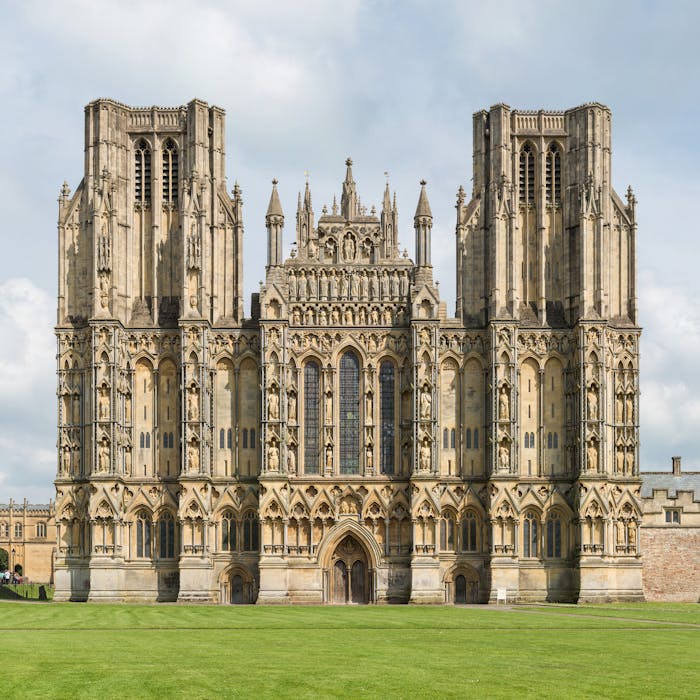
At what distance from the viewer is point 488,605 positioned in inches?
3019

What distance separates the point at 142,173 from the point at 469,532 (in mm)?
31419

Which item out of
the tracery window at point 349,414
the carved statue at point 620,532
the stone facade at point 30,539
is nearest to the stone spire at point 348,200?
the tracery window at point 349,414

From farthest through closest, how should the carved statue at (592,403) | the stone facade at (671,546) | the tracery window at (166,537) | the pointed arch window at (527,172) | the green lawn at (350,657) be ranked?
the pointed arch window at (527,172) → the stone facade at (671,546) → the tracery window at (166,537) → the carved statue at (592,403) → the green lawn at (350,657)

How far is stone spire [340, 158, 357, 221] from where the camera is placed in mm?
83250

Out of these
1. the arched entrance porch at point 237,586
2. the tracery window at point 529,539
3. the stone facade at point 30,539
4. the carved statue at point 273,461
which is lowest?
the stone facade at point 30,539

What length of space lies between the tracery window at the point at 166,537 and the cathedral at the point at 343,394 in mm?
139

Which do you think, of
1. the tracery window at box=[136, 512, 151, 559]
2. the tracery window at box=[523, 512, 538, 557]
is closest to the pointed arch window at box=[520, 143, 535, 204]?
the tracery window at box=[523, 512, 538, 557]

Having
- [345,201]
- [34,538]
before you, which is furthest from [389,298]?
[34,538]

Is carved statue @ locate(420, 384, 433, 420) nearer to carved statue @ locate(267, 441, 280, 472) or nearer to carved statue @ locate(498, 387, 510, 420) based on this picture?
carved statue @ locate(498, 387, 510, 420)

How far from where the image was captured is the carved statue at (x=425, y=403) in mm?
79562

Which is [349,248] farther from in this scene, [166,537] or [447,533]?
[166,537]

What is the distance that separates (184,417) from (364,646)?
137 feet

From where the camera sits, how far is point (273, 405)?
7956 cm

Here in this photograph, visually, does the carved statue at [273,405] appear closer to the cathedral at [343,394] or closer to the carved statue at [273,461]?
the cathedral at [343,394]
